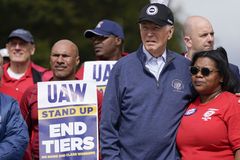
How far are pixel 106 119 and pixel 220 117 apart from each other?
977mm

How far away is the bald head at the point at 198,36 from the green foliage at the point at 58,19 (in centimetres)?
2191

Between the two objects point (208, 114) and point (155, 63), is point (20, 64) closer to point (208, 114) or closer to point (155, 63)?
point (155, 63)

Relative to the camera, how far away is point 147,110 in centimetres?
816

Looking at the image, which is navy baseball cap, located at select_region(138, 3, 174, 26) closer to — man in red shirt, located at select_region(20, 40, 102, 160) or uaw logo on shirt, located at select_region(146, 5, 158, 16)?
uaw logo on shirt, located at select_region(146, 5, 158, 16)

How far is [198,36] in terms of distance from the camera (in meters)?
9.31

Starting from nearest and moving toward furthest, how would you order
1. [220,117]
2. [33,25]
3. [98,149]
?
1. [220,117]
2. [98,149]
3. [33,25]

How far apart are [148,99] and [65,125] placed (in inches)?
59.4

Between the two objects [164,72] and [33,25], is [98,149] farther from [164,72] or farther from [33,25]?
[33,25]

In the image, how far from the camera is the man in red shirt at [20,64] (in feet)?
37.6

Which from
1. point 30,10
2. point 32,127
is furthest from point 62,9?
point 32,127

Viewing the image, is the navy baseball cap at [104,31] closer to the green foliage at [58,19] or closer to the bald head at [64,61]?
the bald head at [64,61]

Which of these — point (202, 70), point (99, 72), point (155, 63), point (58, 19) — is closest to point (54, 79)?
point (99, 72)

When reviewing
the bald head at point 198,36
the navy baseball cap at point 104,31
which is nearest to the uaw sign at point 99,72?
the navy baseball cap at point 104,31

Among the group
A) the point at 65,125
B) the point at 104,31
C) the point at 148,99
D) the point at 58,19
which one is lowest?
the point at 58,19
